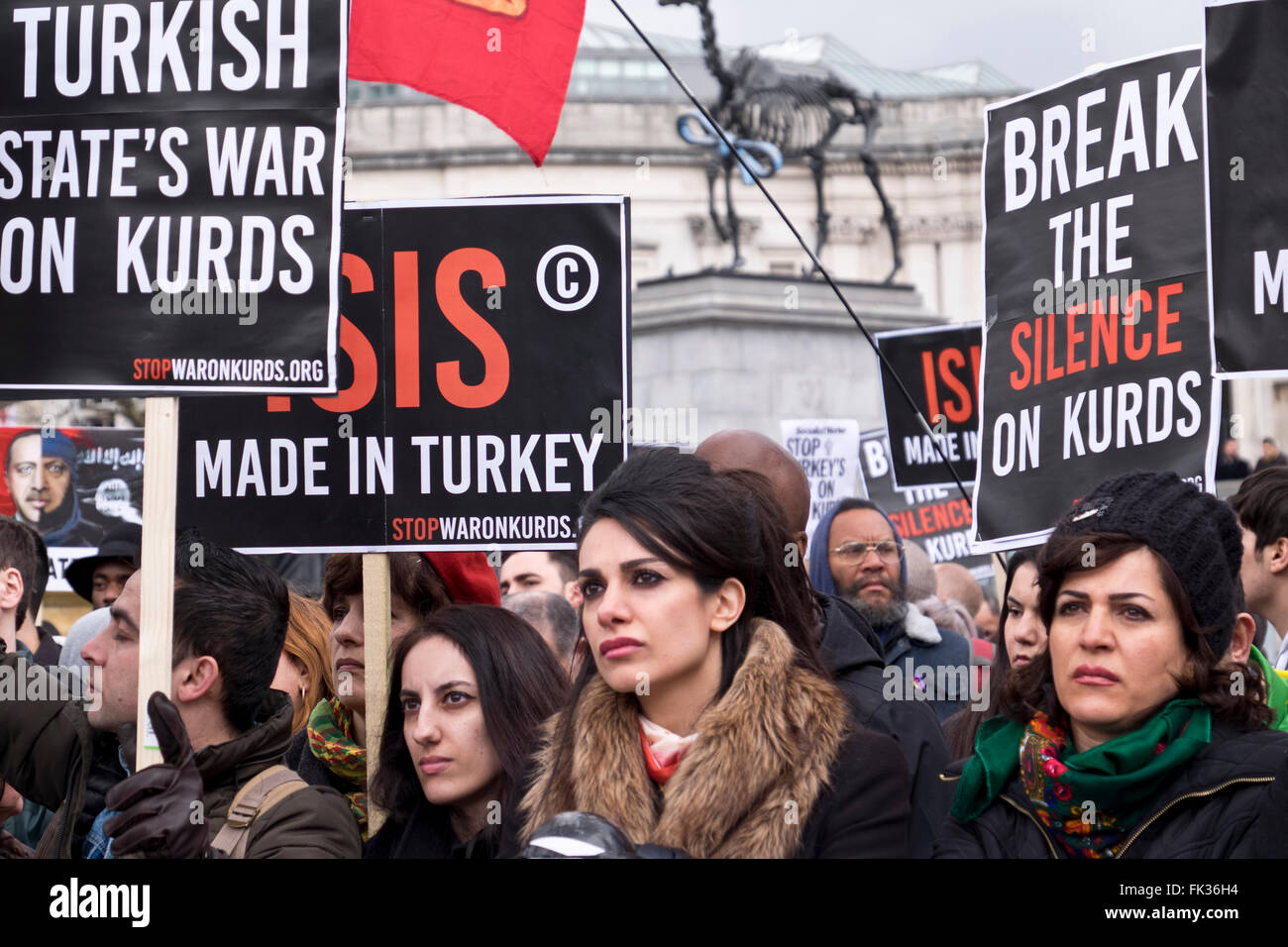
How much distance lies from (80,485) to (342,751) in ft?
24.1

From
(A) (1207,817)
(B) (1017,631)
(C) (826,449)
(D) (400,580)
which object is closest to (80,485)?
(C) (826,449)

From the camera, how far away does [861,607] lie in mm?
5922

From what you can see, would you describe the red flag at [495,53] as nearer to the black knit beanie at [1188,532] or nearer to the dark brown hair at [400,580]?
the dark brown hair at [400,580]

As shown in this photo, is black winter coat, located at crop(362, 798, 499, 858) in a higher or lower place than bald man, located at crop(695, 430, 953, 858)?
lower

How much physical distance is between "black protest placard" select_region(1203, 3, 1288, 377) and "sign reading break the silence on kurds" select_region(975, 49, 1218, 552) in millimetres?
204

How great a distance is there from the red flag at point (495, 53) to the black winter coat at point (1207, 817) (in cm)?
293

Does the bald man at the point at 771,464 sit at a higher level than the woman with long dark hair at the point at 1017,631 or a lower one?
higher

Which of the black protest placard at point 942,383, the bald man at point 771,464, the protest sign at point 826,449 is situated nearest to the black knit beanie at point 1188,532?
the bald man at point 771,464

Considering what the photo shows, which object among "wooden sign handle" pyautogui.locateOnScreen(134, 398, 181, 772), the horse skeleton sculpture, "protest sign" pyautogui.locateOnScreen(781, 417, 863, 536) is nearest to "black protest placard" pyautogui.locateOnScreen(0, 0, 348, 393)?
"wooden sign handle" pyautogui.locateOnScreen(134, 398, 181, 772)

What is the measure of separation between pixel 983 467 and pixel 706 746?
2.32 metres

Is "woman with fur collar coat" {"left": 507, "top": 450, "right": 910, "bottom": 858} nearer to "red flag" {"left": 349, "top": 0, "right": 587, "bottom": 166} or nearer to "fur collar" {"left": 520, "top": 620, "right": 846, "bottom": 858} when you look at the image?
"fur collar" {"left": 520, "top": 620, "right": 846, "bottom": 858}

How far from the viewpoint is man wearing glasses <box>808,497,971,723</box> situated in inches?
230

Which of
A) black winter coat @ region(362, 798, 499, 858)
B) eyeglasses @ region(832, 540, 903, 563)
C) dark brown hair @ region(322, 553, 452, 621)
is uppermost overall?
eyeglasses @ region(832, 540, 903, 563)

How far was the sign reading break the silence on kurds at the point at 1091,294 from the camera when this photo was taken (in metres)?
4.89
